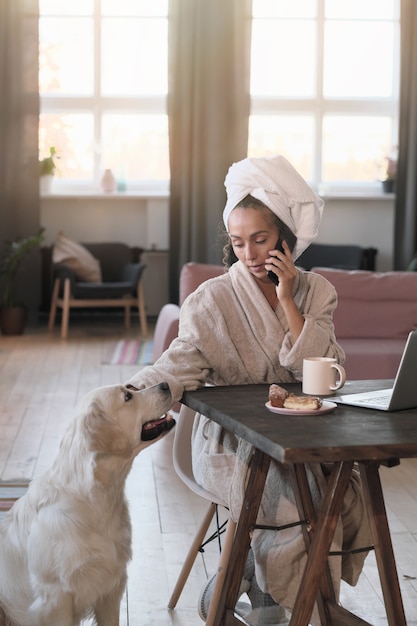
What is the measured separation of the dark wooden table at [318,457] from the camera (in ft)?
5.14

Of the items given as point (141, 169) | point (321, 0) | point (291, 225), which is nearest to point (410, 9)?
point (321, 0)

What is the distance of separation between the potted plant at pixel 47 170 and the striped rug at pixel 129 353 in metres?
1.76

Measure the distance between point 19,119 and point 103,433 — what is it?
6.42 m

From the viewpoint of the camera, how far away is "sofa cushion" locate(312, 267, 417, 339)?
478cm

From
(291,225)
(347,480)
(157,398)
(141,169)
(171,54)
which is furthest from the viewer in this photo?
(141,169)

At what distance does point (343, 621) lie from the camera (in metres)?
2.04

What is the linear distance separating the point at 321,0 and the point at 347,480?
7265 mm

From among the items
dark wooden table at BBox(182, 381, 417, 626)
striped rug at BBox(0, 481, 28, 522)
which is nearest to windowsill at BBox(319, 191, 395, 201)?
striped rug at BBox(0, 481, 28, 522)

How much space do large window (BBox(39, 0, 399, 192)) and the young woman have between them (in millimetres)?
6135

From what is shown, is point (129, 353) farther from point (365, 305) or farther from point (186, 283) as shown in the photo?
point (365, 305)

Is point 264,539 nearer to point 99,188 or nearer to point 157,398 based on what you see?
point 157,398

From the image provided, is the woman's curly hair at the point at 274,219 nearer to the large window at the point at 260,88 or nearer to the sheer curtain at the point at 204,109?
the sheer curtain at the point at 204,109

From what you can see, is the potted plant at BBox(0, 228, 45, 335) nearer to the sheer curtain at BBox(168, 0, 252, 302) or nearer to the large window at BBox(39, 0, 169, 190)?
the large window at BBox(39, 0, 169, 190)

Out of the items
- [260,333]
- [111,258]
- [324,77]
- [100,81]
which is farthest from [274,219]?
[324,77]
